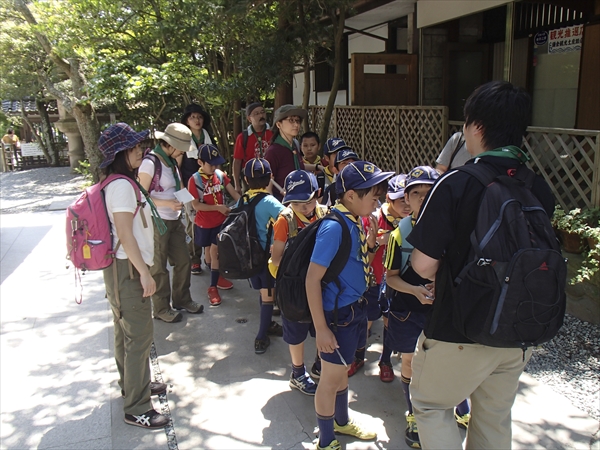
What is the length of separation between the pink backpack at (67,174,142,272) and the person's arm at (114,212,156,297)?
0.34 ft

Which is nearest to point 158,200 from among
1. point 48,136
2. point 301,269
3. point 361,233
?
point 301,269

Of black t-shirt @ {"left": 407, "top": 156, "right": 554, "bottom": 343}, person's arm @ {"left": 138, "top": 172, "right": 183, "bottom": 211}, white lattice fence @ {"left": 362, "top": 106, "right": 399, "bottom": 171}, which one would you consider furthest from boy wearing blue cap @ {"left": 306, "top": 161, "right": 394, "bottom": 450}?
white lattice fence @ {"left": 362, "top": 106, "right": 399, "bottom": 171}

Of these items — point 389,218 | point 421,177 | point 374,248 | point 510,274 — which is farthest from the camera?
point 389,218

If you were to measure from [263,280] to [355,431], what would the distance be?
1.44 m

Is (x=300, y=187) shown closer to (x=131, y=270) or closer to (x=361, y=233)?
(x=361, y=233)

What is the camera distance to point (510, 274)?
180 cm

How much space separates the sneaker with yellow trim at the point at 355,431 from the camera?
117 inches

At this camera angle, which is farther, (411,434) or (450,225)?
(411,434)

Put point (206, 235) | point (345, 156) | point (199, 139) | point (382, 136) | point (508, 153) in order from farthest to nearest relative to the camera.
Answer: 1. point (382, 136)
2. point (199, 139)
3. point (206, 235)
4. point (345, 156)
5. point (508, 153)

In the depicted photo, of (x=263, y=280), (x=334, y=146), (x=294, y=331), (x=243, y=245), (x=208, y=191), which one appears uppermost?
(x=334, y=146)

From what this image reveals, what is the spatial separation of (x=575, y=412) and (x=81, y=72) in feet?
41.9

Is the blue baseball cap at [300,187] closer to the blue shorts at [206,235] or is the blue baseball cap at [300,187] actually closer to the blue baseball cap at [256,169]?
the blue baseball cap at [256,169]

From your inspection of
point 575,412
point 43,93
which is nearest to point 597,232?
point 575,412

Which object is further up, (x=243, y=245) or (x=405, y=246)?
(x=405, y=246)
